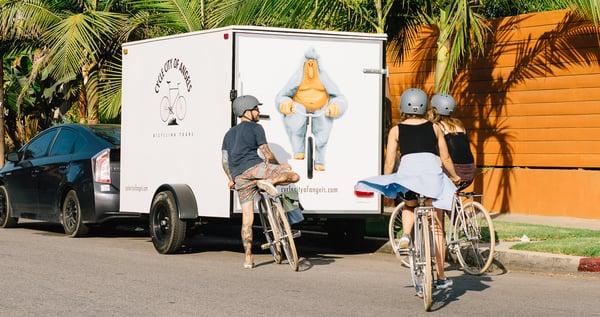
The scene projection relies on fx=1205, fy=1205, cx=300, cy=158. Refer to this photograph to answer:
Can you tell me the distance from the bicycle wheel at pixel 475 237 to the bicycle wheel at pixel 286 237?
5.50ft

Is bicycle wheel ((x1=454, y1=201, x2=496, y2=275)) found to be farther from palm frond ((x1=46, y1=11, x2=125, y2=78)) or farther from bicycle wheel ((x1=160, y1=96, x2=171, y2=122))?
palm frond ((x1=46, y1=11, x2=125, y2=78))

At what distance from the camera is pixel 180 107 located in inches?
559

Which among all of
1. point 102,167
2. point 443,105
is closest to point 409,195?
point 443,105

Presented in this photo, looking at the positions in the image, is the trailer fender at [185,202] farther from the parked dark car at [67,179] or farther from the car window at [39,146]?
the car window at [39,146]

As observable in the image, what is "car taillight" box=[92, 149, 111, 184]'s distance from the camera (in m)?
15.9

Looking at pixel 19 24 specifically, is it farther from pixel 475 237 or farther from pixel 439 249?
pixel 439 249

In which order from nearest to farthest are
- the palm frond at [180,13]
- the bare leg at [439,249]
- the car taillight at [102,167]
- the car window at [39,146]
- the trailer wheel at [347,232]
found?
1. the bare leg at [439,249]
2. the trailer wheel at [347,232]
3. the car taillight at [102,167]
4. the car window at [39,146]
5. the palm frond at [180,13]

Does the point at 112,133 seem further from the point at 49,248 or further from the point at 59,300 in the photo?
the point at 59,300

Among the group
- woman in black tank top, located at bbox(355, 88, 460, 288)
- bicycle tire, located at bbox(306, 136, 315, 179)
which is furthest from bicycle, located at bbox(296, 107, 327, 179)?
woman in black tank top, located at bbox(355, 88, 460, 288)

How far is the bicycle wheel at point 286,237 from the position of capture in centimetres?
1250

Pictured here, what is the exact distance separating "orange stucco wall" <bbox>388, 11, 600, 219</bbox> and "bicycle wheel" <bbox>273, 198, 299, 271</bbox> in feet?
23.6

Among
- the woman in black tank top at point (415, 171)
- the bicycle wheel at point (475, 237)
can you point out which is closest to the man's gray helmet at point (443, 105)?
the bicycle wheel at point (475, 237)

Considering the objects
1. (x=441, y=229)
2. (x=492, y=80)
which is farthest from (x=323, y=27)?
(x=441, y=229)

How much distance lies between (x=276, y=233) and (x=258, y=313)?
3.55m
